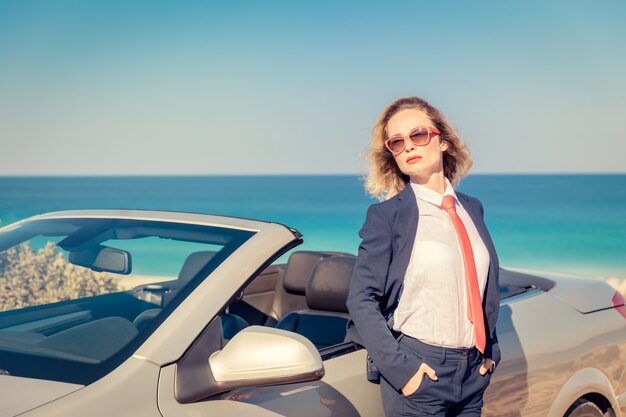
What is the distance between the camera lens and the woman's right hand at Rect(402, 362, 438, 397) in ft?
7.97

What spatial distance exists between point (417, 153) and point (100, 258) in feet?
3.96

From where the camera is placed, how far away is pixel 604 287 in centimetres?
378

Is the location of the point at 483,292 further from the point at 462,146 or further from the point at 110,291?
the point at 110,291

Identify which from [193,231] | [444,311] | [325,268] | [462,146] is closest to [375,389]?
[444,311]

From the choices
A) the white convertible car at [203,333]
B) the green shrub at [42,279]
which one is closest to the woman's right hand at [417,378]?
the white convertible car at [203,333]

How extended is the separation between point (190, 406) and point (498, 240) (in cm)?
4568

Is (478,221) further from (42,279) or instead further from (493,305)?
(42,279)

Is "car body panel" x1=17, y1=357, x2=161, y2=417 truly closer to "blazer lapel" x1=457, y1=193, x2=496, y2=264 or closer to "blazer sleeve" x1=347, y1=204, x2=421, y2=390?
"blazer sleeve" x1=347, y1=204, x2=421, y2=390

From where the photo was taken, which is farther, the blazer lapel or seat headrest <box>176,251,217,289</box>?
the blazer lapel

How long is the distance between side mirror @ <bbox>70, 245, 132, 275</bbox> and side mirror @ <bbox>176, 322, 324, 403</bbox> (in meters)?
0.81

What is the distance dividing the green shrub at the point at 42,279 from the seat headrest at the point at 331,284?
779mm

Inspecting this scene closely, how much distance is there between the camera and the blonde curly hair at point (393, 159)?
2924 mm

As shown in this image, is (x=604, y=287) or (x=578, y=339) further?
(x=604, y=287)

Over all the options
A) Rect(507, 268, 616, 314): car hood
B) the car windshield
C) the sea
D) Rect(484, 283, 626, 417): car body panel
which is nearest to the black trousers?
Rect(484, 283, 626, 417): car body panel
